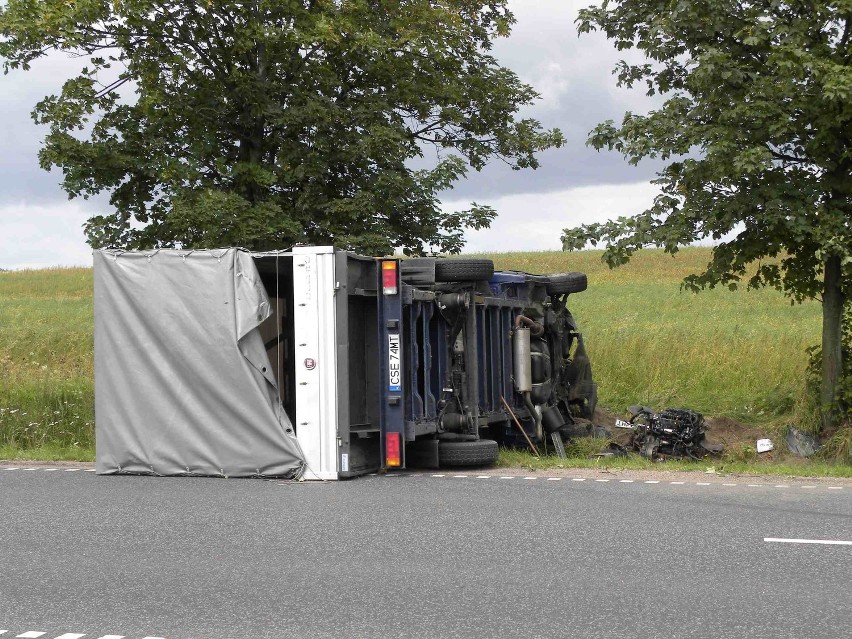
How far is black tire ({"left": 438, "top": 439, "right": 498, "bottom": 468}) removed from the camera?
13.6 meters

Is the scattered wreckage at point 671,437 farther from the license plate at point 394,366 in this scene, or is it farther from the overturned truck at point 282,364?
the license plate at point 394,366

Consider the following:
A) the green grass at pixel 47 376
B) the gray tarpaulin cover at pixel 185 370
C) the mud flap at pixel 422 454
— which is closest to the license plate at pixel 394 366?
the mud flap at pixel 422 454

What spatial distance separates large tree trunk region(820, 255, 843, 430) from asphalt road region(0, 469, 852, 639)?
6235 mm

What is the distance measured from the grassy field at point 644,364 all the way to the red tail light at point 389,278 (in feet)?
17.3

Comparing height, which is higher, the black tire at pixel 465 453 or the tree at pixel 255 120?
the tree at pixel 255 120

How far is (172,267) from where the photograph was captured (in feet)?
44.1

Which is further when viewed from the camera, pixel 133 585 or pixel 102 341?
pixel 102 341

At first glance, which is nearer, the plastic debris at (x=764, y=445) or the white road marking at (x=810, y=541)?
the white road marking at (x=810, y=541)

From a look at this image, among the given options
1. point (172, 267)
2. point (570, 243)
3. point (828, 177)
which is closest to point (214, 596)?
point (172, 267)

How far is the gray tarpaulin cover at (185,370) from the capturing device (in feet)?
42.8

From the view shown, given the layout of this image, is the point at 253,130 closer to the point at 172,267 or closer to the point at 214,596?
the point at 172,267

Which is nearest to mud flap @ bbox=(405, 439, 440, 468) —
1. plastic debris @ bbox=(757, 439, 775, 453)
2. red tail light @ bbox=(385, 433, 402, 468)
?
red tail light @ bbox=(385, 433, 402, 468)

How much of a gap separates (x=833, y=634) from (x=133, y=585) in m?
4.21

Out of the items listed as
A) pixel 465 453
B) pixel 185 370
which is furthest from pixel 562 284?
pixel 185 370
